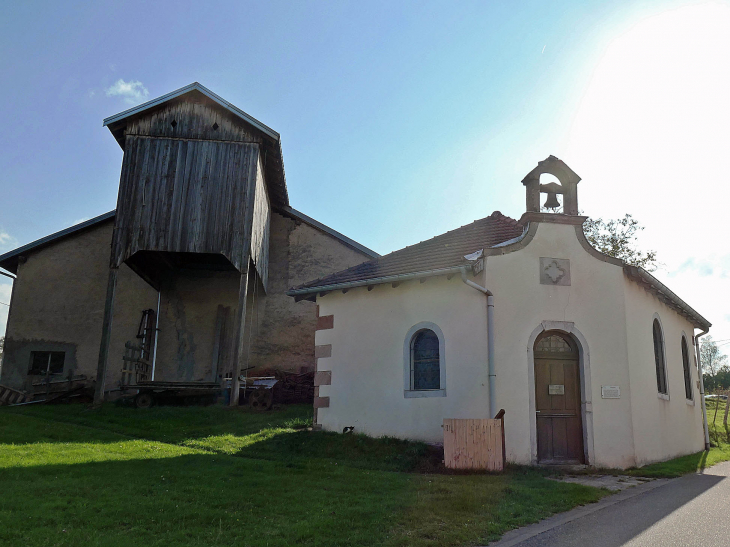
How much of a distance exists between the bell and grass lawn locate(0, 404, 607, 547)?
17.1 feet

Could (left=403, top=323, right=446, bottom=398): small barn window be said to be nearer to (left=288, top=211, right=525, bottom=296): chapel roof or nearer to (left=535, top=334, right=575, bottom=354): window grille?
(left=288, top=211, right=525, bottom=296): chapel roof

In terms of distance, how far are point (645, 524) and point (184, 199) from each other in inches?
570

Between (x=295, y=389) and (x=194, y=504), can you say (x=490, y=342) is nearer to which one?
(x=194, y=504)

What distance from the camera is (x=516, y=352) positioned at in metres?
10.6

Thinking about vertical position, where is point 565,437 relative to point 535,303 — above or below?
below

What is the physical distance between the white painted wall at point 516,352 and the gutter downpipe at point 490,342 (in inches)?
5.1

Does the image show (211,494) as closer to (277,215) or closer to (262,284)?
(262,284)

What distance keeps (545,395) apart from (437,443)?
2135mm

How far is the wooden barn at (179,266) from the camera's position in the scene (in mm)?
17156

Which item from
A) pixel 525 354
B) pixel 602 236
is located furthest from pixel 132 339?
pixel 602 236

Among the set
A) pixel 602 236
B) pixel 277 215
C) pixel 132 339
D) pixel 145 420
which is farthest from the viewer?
pixel 602 236

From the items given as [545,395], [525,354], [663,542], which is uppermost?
[525,354]

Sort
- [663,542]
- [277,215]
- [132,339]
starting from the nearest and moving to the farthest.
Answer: [663,542] → [132,339] → [277,215]

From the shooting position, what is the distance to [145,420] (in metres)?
14.1
